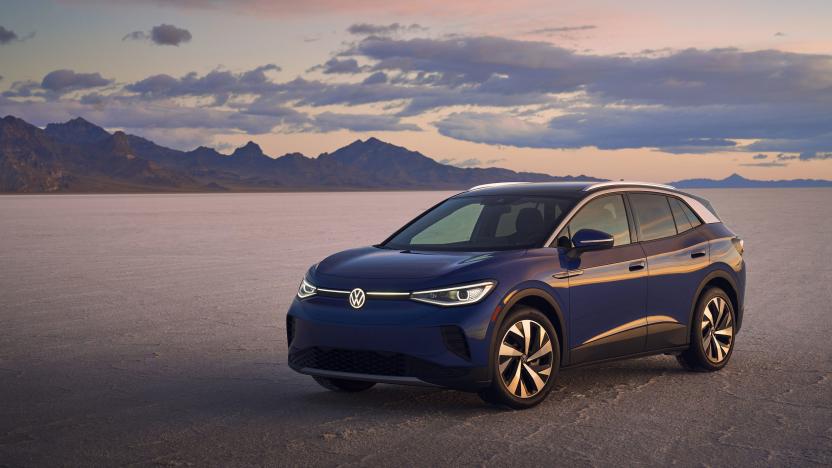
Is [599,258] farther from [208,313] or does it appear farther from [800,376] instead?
[208,313]

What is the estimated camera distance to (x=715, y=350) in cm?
930

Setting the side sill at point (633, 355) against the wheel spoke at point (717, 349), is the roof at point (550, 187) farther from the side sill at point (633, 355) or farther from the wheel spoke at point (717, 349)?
the wheel spoke at point (717, 349)

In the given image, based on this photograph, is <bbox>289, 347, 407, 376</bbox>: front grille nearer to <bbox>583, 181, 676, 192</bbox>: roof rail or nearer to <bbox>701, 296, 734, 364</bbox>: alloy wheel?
<bbox>583, 181, 676, 192</bbox>: roof rail

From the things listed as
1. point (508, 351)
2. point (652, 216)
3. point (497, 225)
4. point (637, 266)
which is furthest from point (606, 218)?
point (508, 351)

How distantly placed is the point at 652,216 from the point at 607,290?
1.17 m

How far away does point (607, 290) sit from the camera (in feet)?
26.7

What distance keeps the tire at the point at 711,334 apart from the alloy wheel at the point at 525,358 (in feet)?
6.65

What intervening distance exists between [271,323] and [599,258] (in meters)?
5.00

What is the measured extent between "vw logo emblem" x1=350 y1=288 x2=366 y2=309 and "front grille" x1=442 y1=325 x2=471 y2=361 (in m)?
0.61

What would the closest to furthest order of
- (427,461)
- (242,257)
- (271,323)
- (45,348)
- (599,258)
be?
(427,461)
(599,258)
(45,348)
(271,323)
(242,257)

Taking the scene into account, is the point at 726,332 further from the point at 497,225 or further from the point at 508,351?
the point at 508,351

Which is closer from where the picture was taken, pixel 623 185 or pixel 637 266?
pixel 637 266

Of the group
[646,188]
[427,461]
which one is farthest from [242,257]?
[427,461]

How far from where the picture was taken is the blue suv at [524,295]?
7180mm
